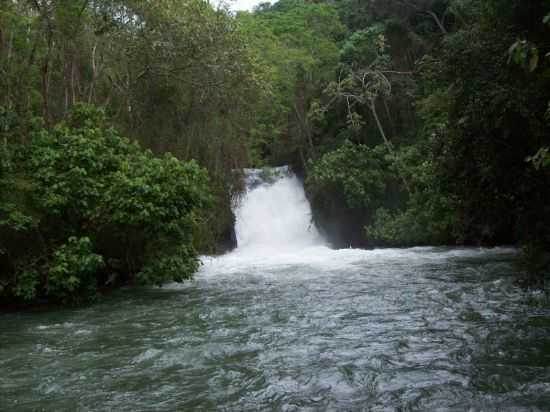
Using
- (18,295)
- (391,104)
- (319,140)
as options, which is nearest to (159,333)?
(18,295)

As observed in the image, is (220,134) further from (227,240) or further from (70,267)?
(70,267)

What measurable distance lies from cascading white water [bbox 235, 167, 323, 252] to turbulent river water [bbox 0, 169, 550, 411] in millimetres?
13005

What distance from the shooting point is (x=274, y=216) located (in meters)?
31.1

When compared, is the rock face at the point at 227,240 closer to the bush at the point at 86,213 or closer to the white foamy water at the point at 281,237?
the white foamy water at the point at 281,237

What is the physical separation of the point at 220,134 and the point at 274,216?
9.83 m

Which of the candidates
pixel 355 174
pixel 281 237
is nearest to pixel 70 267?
pixel 355 174

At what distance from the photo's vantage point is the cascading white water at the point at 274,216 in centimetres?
2945

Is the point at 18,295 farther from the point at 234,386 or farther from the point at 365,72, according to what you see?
the point at 365,72

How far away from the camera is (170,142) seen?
20.8 meters

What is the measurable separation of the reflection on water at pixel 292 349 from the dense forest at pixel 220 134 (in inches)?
55.8

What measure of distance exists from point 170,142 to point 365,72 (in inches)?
432

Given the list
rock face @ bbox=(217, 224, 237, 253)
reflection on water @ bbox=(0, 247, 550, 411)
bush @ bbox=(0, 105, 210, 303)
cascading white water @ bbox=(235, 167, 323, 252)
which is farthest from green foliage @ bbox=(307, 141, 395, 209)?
bush @ bbox=(0, 105, 210, 303)

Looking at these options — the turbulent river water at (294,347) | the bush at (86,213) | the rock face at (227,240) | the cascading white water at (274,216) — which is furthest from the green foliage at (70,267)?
the cascading white water at (274,216)

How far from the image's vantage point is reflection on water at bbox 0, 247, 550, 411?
664 centimetres
